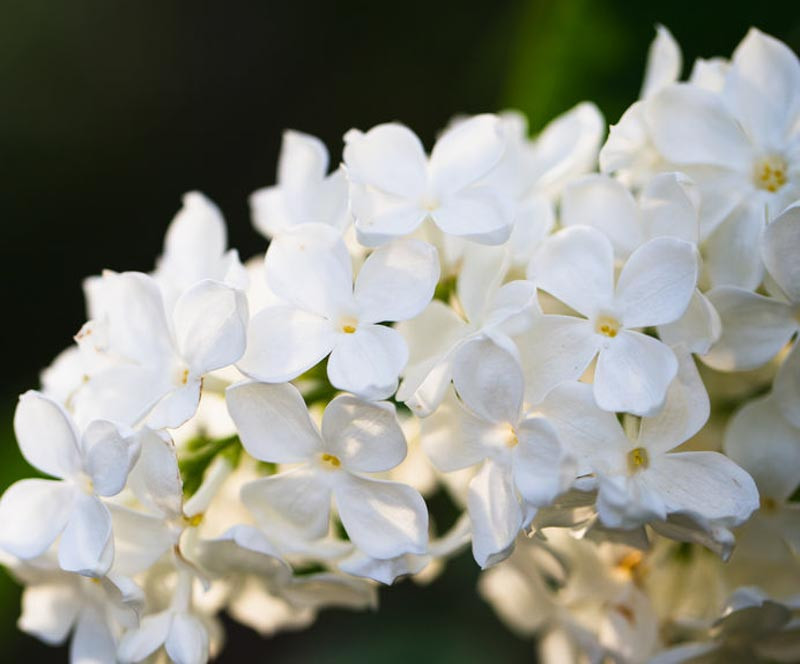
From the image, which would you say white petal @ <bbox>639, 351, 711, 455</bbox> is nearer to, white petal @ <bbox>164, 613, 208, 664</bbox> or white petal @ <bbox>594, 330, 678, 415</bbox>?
white petal @ <bbox>594, 330, 678, 415</bbox>

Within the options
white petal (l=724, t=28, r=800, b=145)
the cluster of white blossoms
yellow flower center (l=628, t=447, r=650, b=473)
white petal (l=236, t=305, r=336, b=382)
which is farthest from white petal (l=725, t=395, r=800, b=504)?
white petal (l=236, t=305, r=336, b=382)

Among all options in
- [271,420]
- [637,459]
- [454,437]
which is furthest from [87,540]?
[637,459]

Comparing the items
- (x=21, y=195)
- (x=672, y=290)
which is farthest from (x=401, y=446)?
(x=21, y=195)

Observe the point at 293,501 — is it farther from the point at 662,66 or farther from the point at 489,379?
the point at 662,66

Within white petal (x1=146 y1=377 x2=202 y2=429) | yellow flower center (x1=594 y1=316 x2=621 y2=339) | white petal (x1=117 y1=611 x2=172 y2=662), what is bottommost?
white petal (x1=117 y1=611 x2=172 y2=662)

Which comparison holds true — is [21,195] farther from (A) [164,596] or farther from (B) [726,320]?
(B) [726,320]

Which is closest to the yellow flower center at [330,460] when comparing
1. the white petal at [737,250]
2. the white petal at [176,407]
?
the white petal at [176,407]
